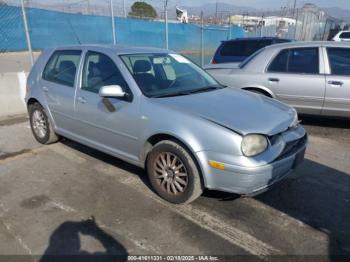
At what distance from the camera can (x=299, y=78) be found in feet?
19.4

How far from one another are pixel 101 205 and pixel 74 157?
162cm

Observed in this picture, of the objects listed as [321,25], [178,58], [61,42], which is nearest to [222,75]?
[178,58]

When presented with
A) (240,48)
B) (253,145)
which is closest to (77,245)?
(253,145)

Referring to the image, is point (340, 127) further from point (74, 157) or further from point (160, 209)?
point (74, 157)

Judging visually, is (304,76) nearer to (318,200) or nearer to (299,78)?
(299,78)

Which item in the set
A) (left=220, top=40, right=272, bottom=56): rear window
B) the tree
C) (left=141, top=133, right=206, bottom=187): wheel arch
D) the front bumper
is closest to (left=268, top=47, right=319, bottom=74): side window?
the front bumper

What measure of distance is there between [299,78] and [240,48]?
13.4 feet

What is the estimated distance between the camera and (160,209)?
3.51m

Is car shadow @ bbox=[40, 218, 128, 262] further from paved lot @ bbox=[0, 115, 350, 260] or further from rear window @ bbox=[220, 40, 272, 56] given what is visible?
rear window @ bbox=[220, 40, 272, 56]

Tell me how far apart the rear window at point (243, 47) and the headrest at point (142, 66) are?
605cm

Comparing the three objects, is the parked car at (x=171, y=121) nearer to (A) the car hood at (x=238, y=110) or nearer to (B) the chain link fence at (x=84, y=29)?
(A) the car hood at (x=238, y=110)

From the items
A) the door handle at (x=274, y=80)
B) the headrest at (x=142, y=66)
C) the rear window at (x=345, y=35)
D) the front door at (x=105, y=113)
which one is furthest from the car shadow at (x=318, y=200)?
the rear window at (x=345, y=35)

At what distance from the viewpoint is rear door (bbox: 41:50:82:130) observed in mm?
4555

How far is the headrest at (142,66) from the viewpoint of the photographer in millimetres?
3989
